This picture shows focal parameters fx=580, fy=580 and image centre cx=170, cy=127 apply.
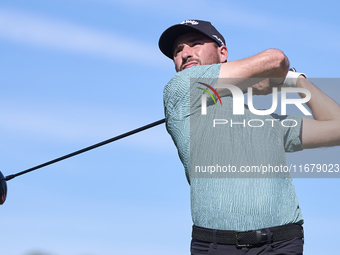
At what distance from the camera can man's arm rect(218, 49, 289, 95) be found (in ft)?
13.8

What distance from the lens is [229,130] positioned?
169 inches

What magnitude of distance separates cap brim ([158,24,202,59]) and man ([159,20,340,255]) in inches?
15.0

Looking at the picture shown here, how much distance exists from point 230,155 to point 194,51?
125cm

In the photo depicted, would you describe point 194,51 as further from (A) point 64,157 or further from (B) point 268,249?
(A) point 64,157

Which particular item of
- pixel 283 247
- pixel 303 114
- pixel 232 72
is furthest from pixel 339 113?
pixel 283 247

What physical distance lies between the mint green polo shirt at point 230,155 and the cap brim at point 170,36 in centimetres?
63

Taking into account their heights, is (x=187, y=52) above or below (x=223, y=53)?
below

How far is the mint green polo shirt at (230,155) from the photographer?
4.06 meters

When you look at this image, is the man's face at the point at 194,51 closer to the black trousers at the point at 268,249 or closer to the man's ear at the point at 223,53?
the man's ear at the point at 223,53

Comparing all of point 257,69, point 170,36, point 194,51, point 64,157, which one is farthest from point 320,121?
point 64,157

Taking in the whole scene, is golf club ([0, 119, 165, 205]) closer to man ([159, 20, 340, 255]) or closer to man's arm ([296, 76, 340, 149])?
man ([159, 20, 340, 255])

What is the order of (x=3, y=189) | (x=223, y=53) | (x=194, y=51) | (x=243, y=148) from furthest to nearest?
(x=3, y=189)
(x=223, y=53)
(x=194, y=51)
(x=243, y=148)

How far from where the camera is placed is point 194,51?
16.7 ft

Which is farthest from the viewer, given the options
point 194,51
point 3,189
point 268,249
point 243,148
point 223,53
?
point 3,189
